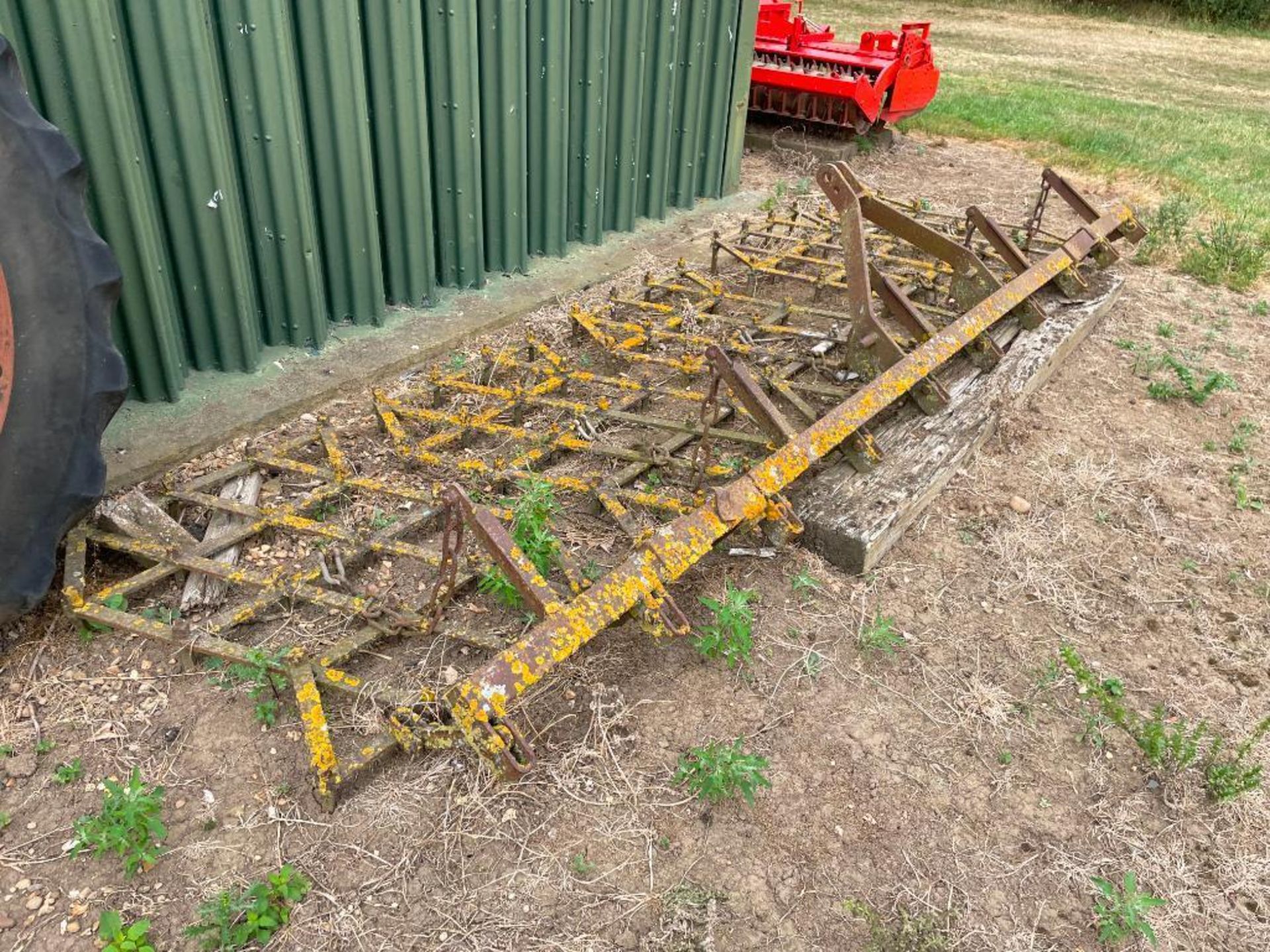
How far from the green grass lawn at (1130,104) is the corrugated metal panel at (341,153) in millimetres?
5895

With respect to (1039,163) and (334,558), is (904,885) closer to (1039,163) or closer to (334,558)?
(334,558)

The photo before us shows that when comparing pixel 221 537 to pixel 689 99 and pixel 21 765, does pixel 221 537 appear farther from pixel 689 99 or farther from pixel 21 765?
pixel 689 99

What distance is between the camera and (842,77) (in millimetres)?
9273

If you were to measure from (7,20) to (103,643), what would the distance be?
2.32 metres

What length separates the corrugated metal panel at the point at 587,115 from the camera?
601 centimetres

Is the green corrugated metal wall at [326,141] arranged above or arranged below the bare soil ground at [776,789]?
above

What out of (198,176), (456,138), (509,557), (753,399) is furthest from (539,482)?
(456,138)

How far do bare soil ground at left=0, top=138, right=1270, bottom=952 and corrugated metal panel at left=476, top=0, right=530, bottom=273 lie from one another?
3217mm

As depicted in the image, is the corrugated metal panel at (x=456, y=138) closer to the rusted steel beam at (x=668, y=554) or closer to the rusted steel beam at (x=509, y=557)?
the rusted steel beam at (x=668, y=554)

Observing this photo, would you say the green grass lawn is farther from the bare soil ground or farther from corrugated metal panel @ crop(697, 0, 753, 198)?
the bare soil ground

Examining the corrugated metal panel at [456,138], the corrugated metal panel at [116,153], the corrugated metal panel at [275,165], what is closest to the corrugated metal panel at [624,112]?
the corrugated metal panel at [456,138]

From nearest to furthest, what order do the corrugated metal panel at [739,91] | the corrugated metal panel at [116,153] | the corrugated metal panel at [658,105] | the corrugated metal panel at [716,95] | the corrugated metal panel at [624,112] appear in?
the corrugated metal panel at [116,153]
the corrugated metal panel at [624,112]
the corrugated metal panel at [658,105]
the corrugated metal panel at [716,95]
the corrugated metal panel at [739,91]

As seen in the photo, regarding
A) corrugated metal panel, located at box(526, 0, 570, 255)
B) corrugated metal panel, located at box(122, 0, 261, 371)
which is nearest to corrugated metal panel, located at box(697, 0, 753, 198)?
corrugated metal panel, located at box(526, 0, 570, 255)

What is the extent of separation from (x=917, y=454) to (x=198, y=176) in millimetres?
3388
